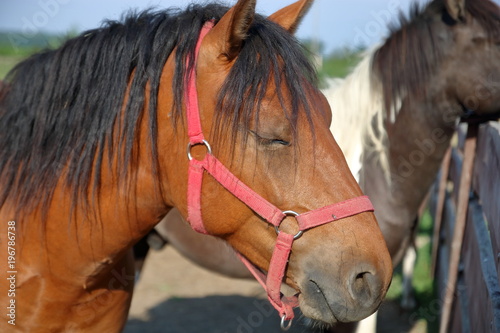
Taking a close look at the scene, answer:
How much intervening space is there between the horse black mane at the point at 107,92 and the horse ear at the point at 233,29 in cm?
4

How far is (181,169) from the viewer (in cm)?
157

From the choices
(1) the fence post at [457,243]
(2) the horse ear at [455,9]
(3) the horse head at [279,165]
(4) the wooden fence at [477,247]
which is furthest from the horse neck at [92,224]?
(2) the horse ear at [455,9]

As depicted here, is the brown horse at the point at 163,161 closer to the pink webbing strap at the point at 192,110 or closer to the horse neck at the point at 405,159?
the pink webbing strap at the point at 192,110

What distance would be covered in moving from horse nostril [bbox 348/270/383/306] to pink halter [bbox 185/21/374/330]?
18cm

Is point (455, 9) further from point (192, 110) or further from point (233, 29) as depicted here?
point (192, 110)

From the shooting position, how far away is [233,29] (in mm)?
1467

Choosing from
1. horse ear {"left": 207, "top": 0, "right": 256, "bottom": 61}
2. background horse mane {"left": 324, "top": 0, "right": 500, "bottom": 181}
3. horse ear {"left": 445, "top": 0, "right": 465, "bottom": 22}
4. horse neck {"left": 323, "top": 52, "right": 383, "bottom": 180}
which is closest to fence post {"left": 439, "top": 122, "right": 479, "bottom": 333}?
background horse mane {"left": 324, "top": 0, "right": 500, "bottom": 181}

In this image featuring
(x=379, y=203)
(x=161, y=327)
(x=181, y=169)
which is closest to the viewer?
(x=181, y=169)

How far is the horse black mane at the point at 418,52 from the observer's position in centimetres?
300

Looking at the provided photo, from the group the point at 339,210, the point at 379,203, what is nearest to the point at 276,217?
the point at 339,210

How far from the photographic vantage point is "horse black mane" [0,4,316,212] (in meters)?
1.52

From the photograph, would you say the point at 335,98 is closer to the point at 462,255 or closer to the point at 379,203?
the point at 379,203

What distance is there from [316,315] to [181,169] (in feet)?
2.00

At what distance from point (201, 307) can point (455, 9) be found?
3499 mm
